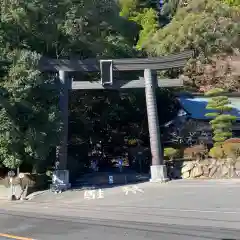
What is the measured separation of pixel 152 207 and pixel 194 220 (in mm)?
4038

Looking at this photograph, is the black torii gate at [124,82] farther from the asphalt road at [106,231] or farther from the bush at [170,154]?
the asphalt road at [106,231]

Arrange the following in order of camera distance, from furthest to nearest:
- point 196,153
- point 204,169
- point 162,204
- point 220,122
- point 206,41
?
point 206,41, point 220,122, point 196,153, point 204,169, point 162,204

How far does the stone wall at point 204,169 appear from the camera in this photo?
2434 cm

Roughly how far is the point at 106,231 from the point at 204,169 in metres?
16.0

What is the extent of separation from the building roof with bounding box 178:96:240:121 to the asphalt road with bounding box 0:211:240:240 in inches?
875

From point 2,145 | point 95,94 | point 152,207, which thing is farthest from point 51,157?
point 152,207

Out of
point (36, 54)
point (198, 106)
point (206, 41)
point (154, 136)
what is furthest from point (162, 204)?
point (206, 41)

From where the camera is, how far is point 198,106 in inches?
1366

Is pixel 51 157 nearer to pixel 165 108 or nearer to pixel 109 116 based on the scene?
pixel 109 116

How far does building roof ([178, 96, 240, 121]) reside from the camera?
33.1 metres

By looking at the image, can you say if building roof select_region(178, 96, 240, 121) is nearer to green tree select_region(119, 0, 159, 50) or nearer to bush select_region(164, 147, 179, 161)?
bush select_region(164, 147, 179, 161)

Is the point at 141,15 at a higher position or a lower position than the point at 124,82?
higher

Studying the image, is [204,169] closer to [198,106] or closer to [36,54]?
[198,106]

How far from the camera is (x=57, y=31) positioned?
993 inches
